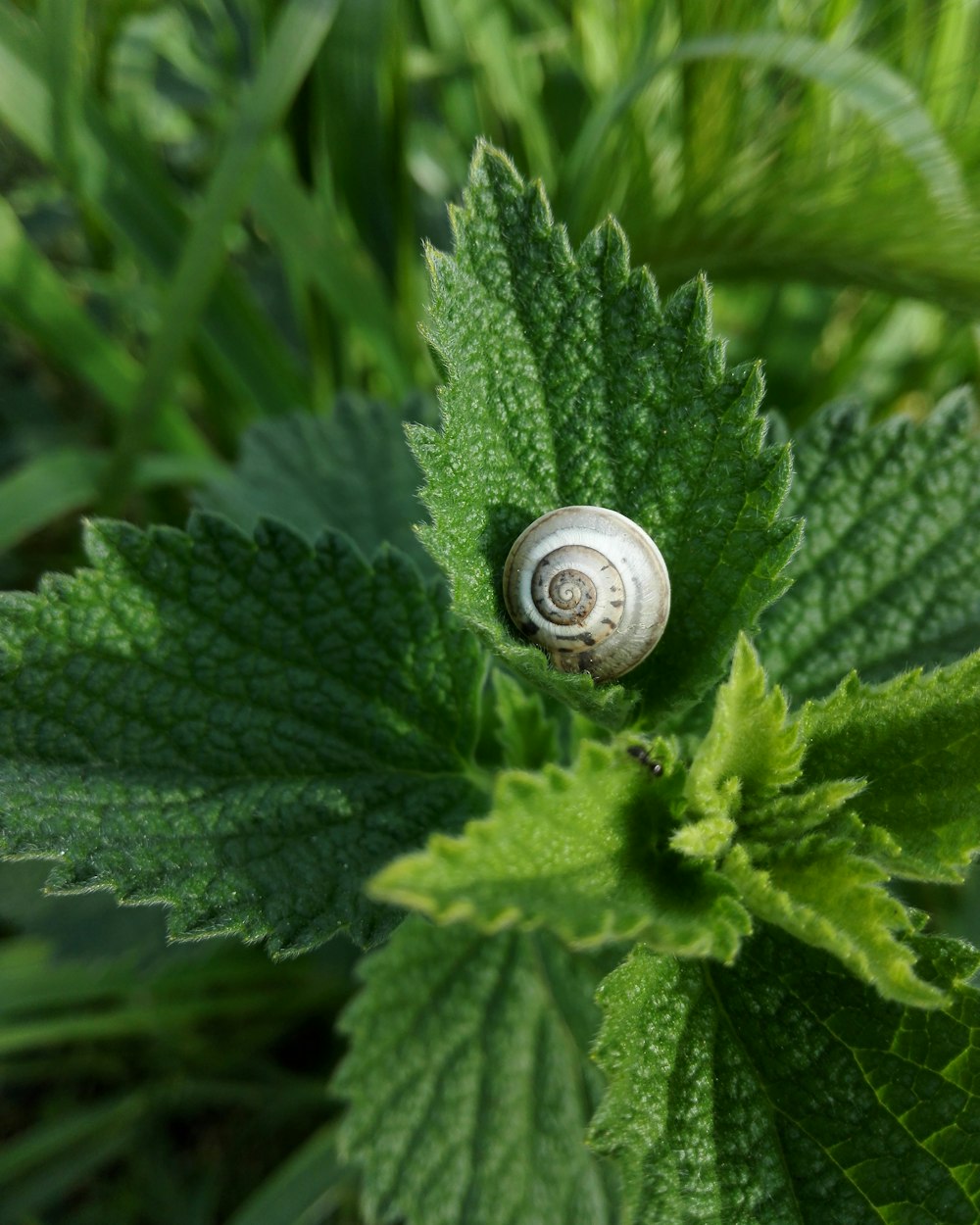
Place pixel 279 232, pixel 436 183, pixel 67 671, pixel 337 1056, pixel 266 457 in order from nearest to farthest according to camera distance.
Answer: pixel 67 671
pixel 266 457
pixel 279 232
pixel 337 1056
pixel 436 183

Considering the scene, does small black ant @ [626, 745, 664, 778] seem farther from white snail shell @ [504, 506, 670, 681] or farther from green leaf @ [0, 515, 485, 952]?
green leaf @ [0, 515, 485, 952]

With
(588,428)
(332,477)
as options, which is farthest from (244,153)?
(588,428)

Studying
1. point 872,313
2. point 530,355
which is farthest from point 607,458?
point 872,313

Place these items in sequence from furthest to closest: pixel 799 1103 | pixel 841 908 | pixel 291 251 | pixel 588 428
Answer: pixel 291 251, pixel 588 428, pixel 799 1103, pixel 841 908

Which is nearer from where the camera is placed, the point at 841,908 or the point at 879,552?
the point at 841,908

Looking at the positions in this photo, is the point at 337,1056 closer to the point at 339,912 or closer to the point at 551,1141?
the point at 551,1141

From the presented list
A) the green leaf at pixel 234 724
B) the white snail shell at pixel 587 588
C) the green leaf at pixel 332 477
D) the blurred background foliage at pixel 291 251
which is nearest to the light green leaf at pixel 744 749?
the white snail shell at pixel 587 588

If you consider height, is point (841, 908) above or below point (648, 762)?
below

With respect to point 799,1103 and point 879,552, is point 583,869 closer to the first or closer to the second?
point 799,1103
